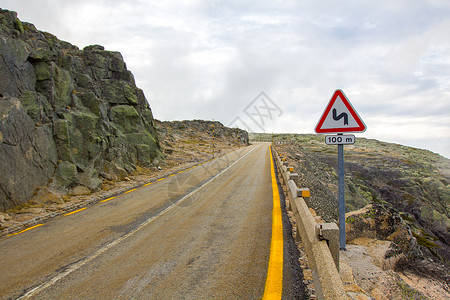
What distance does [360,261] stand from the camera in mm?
4215

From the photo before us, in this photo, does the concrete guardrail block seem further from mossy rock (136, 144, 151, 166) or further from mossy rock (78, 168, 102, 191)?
mossy rock (136, 144, 151, 166)

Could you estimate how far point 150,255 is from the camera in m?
4.89

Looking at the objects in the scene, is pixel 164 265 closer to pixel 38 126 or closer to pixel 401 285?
pixel 401 285

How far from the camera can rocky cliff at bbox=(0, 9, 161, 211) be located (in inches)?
378

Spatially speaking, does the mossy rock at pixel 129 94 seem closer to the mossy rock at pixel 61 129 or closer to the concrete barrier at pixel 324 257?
the mossy rock at pixel 61 129

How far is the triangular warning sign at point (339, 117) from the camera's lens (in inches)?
169

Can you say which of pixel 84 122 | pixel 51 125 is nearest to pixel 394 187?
pixel 84 122

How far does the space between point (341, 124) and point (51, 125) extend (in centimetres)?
1247

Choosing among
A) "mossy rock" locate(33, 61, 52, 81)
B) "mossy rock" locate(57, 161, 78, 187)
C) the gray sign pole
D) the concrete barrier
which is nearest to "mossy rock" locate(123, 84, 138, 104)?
"mossy rock" locate(33, 61, 52, 81)

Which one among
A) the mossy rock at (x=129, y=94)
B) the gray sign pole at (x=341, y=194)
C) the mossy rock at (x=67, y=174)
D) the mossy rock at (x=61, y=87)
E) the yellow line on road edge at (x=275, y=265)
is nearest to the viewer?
the yellow line on road edge at (x=275, y=265)

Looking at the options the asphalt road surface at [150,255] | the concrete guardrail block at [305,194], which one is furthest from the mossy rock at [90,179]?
the concrete guardrail block at [305,194]

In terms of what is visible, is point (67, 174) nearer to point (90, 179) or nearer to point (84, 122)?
point (90, 179)

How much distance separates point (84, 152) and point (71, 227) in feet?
23.5

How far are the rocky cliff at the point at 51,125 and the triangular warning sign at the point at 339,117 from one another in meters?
10.2
